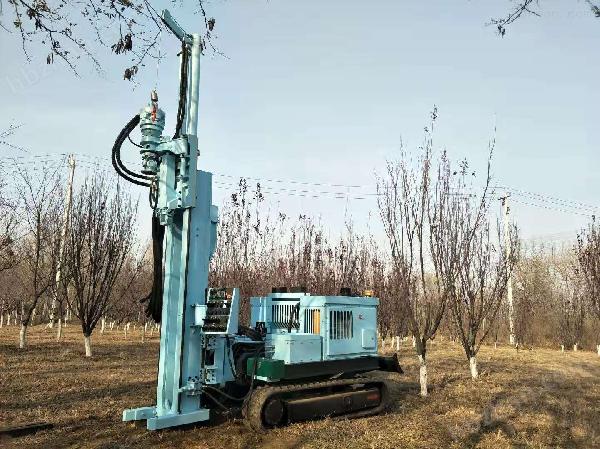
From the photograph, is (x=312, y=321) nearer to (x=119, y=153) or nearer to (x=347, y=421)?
(x=347, y=421)

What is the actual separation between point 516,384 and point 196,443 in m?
9.54

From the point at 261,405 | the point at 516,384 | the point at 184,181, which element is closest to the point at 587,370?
the point at 516,384

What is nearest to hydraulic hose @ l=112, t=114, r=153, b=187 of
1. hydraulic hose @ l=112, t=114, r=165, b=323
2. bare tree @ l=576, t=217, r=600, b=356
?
hydraulic hose @ l=112, t=114, r=165, b=323

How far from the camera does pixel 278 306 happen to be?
8766mm

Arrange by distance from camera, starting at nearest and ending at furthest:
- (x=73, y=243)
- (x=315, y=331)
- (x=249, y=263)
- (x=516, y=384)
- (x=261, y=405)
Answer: (x=261, y=405)
(x=315, y=331)
(x=516, y=384)
(x=73, y=243)
(x=249, y=263)

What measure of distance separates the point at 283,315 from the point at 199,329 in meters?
2.02

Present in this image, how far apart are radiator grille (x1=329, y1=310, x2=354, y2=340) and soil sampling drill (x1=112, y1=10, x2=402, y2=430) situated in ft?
0.10

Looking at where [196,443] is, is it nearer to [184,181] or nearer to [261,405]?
[261,405]

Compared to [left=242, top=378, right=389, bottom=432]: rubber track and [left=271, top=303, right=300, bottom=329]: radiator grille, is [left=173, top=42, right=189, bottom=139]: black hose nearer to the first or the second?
[left=271, top=303, right=300, bottom=329]: radiator grille

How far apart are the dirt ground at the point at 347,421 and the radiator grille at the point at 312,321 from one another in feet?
4.66

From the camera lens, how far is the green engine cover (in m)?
7.26

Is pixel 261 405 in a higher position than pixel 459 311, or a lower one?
lower

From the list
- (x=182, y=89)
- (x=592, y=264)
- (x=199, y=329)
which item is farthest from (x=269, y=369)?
(x=592, y=264)

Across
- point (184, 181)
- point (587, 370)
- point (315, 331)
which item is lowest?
point (587, 370)
